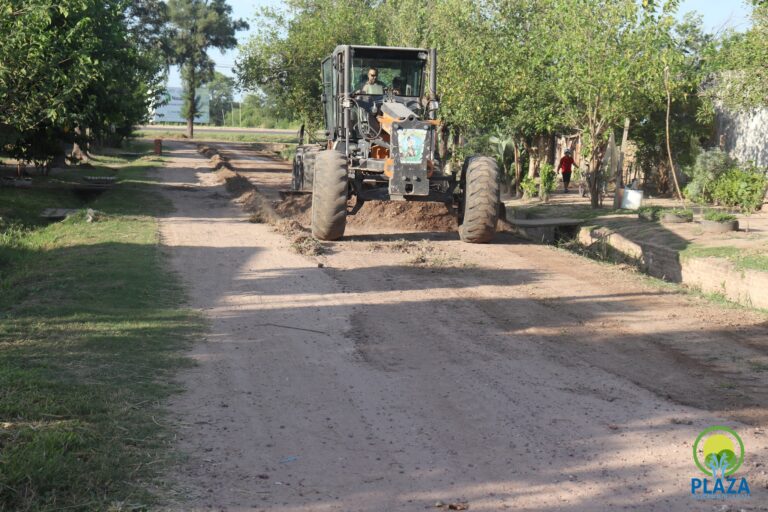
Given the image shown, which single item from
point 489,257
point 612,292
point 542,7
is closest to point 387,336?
point 612,292

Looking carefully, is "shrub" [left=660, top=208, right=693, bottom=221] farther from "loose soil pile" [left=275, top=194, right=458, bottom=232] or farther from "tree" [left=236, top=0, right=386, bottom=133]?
"tree" [left=236, top=0, right=386, bottom=133]

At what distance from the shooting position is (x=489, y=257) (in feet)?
44.9

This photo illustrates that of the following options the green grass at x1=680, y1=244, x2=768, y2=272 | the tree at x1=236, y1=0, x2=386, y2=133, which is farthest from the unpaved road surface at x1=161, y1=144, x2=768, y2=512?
the tree at x1=236, y1=0, x2=386, y2=133

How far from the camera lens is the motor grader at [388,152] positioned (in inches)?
561

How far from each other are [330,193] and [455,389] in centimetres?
779

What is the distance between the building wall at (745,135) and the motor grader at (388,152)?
9833 millimetres

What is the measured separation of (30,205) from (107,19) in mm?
5300

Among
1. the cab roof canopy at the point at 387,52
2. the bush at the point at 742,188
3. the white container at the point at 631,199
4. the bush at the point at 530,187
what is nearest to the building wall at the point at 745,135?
the bush at the point at 742,188

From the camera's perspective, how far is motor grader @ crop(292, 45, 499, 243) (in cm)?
1424

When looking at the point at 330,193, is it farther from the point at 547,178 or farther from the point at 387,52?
the point at 547,178

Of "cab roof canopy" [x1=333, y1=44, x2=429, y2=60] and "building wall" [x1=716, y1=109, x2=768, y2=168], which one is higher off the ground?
"cab roof canopy" [x1=333, y1=44, x2=429, y2=60]

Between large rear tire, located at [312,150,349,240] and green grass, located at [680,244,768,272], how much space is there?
19.7ft

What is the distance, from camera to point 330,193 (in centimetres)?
1434

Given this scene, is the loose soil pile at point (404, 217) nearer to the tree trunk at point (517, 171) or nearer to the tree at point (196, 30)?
the tree trunk at point (517, 171)
